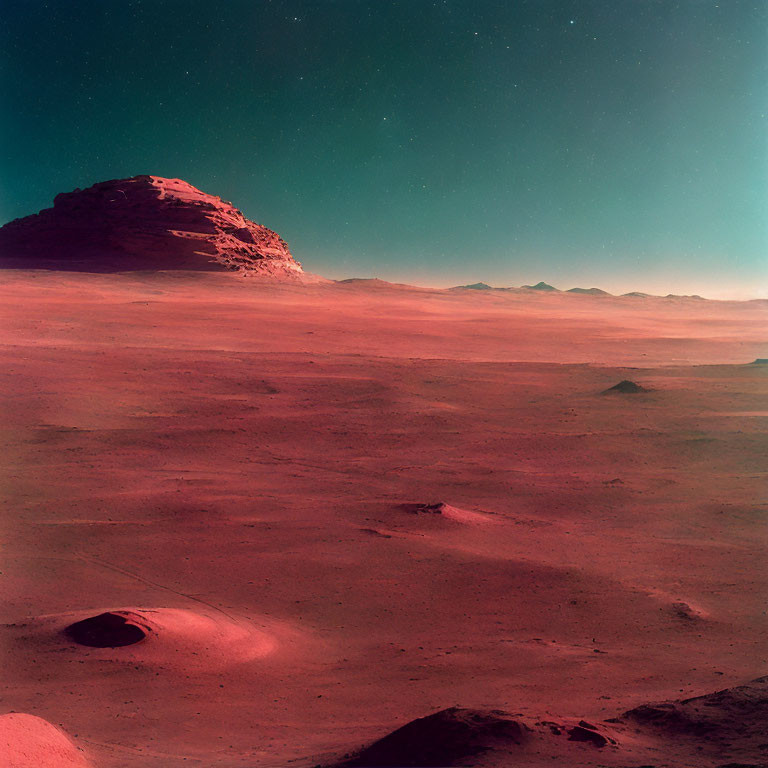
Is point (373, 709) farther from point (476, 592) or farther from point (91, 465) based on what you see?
point (91, 465)

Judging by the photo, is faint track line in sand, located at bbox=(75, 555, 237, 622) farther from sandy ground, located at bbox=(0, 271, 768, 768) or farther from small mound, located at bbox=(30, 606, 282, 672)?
small mound, located at bbox=(30, 606, 282, 672)

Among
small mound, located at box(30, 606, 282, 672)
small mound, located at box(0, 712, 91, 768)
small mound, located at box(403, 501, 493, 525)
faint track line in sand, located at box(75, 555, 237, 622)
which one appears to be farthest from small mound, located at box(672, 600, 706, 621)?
small mound, located at box(0, 712, 91, 768)

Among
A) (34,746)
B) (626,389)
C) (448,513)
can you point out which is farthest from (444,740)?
(626,389)

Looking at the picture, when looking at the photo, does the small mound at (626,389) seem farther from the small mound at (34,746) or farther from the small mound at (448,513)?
the small mound at (34,746)

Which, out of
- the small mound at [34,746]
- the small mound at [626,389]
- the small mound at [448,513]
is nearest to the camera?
the small mound at [34,746]

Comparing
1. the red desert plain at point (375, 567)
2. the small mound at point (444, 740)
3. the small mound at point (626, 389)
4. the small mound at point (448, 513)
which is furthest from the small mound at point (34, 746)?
the small mound at point (626, 389)

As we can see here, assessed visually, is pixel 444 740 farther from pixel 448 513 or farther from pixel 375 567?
pixel 448 513
